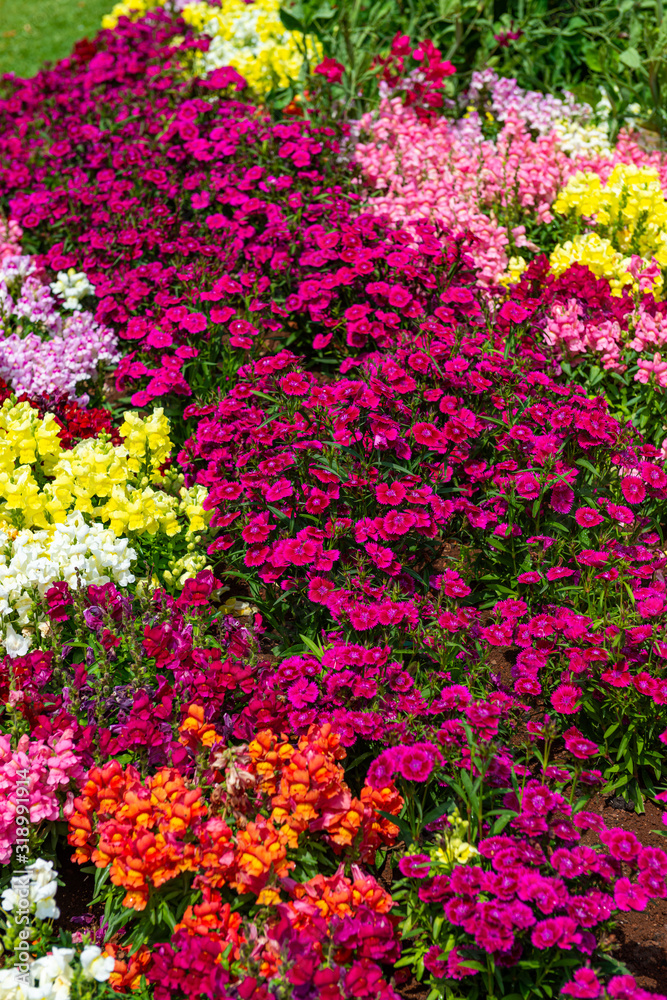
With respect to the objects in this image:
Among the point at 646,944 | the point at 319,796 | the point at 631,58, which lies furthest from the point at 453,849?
the point at 631,58

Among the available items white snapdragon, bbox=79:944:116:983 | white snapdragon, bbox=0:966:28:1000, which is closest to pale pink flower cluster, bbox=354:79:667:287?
white snapdragon, bbox=79:944:116:983

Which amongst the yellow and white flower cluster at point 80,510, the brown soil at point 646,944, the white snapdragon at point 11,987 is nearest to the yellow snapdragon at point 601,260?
the yellow and white flower cluster at point 80,510

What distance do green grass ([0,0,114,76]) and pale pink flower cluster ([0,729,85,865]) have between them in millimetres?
11378

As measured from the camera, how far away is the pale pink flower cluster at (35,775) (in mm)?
2721

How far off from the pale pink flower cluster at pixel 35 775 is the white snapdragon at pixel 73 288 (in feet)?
9.67

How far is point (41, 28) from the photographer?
13289 mm

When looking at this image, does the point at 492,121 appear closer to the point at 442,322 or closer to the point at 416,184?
the point at 416,184

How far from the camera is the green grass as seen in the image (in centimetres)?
1215

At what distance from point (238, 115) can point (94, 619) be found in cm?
434

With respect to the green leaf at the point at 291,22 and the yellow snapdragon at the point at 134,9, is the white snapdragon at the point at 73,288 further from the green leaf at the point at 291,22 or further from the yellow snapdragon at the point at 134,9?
the yellow snapdragon at the point at 134,9

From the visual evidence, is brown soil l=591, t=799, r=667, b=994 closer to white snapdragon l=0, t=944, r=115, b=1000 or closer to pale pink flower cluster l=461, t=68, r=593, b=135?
white snapdragon l=0, t=944, r=115, b=1000

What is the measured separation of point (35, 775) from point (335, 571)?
1.36m

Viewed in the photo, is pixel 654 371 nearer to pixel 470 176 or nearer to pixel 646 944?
pixel 470 176

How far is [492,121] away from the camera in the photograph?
6.23 metres
